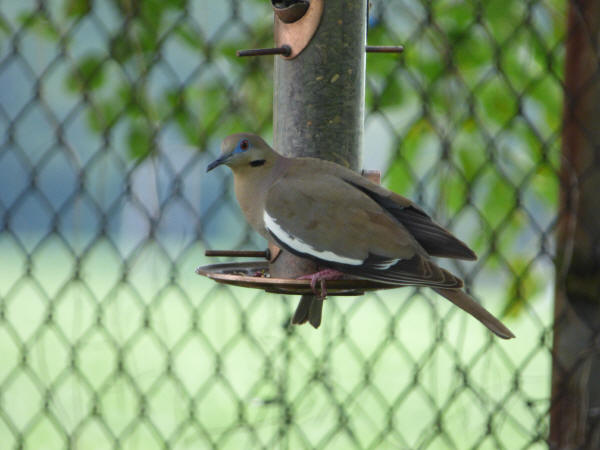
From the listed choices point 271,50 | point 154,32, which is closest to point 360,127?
point 271,50

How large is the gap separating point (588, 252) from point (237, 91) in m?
1.14

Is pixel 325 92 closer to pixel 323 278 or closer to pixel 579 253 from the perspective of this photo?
pixel 323 278

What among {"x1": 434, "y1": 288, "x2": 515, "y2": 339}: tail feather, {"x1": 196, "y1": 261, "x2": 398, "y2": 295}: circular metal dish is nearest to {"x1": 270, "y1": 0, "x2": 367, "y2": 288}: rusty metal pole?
{"x1": 196, "y1": 261, "x2": 398, "y2": 295}: circular metal dish

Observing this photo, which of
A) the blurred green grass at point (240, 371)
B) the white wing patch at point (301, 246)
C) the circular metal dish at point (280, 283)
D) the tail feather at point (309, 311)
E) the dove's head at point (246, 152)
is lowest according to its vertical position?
the blurred green grass at point (240, 371)

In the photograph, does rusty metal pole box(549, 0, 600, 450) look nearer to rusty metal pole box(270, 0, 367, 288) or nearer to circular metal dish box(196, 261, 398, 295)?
rusty metal pole box(270, 0, 367, 288)

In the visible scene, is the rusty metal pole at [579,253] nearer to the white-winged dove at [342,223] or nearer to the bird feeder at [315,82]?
the bird feeder at [315,82]

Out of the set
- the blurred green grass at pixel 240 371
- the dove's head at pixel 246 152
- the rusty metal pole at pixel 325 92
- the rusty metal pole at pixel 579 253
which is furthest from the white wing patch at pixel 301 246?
the rusty metal pole at pixel 579 253

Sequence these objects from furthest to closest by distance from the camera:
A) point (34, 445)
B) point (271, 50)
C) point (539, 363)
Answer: point (539, 363) < point (34, 445) < point (271, 50)

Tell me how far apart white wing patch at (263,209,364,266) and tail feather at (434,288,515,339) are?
0.23 metres

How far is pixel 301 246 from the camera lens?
7.11ft

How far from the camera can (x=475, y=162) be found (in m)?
3.01

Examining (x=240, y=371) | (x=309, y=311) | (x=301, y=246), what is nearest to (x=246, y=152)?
(x=301, y=246)

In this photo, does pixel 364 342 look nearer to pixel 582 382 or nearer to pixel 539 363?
pixel 539 363

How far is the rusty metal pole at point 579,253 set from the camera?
284cm
